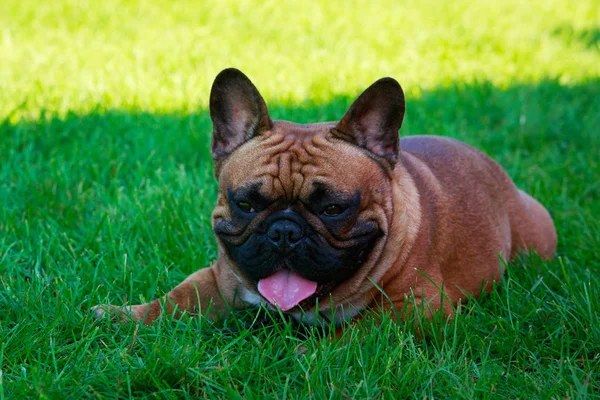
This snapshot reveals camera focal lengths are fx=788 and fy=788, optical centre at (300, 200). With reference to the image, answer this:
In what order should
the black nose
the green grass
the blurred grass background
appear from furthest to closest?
the blurred grass background < the black nose < the green grass

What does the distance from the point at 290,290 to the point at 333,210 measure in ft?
1.15

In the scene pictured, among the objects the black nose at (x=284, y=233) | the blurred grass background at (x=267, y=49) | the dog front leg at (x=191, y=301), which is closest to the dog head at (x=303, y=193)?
the black nose at (x=284, y=233)

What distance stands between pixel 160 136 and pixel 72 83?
3.88ft

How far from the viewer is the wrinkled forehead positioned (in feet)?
9.37

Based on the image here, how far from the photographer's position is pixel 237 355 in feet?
9.07

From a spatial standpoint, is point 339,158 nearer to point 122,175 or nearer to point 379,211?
point 379,211

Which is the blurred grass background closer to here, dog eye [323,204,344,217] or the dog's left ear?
the dog's left ear

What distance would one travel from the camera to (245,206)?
2932 millimetres

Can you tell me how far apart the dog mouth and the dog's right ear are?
0.57 m

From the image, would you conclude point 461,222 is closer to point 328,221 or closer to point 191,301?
point 328,221

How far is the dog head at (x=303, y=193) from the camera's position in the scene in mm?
2842

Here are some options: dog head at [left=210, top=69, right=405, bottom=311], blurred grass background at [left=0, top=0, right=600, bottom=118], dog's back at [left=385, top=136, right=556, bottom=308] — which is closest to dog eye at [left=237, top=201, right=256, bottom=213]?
dog head at [left=210, top=69, right=405, bottom=311]

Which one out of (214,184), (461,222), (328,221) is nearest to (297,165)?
(328,221)

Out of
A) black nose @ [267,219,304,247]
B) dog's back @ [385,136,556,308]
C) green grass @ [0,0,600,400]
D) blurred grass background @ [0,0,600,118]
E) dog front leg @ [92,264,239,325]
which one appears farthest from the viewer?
blurred grass background @ [0,0,600,118]
